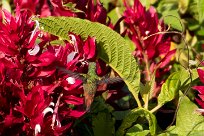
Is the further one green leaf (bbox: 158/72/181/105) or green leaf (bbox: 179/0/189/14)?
green leaf (bbox: 179/0/189/14)

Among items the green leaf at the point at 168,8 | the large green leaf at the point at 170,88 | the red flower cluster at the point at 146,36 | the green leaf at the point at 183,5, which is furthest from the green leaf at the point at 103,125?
the green leaf at the point at 183,5

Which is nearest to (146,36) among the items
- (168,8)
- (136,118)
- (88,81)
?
(136,118)

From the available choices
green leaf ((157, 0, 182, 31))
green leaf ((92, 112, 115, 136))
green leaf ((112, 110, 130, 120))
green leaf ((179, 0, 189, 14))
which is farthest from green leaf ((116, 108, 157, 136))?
green leaf ((179, 0, 189, 14))

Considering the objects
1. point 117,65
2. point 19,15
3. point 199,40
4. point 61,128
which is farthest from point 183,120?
point 199,40

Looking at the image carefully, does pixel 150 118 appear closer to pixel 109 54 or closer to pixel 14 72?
pixel 109 54

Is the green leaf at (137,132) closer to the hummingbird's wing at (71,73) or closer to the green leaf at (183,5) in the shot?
the hummingbird's wing at (71,73)

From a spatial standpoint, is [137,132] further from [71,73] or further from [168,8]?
[168,8]

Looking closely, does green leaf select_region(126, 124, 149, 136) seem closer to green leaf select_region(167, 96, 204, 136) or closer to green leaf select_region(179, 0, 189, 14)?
green leaf select_region(167, 96, 204, 136)
